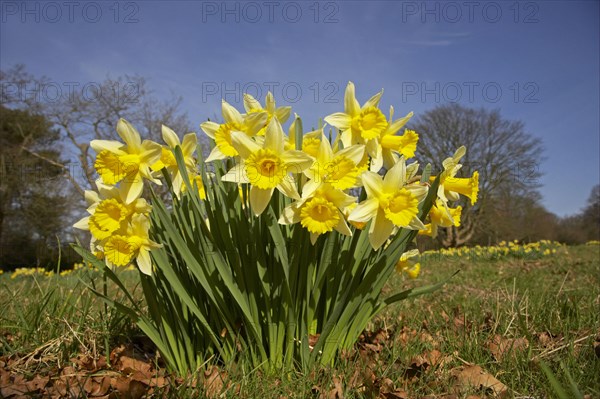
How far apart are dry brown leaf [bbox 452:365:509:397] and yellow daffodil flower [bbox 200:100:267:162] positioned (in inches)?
49.0

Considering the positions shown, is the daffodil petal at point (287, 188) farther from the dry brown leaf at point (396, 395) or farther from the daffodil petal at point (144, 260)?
the dry brown leaf at point (396, 395)

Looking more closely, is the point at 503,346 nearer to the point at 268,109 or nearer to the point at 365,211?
the point at 365,211

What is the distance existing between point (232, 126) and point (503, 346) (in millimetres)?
1630

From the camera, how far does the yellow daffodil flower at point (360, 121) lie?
1509mm

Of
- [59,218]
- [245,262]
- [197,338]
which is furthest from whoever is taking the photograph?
[59,218]

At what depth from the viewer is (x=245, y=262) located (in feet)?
5.04

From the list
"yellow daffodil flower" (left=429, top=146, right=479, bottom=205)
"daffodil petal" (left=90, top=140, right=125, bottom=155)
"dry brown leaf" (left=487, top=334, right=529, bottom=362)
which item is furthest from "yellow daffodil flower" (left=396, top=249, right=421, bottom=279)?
"daffodil petal" (left=90, top=140, right=125, bottom=155)

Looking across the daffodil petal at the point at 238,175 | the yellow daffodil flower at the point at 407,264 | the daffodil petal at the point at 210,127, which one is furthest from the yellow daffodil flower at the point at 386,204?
the daffodil petal at the point at 210,127

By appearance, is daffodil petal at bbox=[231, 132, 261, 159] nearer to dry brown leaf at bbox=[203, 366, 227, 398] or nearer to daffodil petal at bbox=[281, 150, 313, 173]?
daffodil petal at bbox=[281, 150, 313, 173]

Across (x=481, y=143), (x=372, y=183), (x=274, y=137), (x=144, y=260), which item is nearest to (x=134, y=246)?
(x=144, y=260)

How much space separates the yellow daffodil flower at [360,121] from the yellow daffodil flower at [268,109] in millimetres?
177

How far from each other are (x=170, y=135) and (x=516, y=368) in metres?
1.67

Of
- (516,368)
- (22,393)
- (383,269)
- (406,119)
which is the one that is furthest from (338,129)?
(22,393)

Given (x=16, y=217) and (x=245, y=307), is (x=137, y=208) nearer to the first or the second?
(x=245, y=307)
